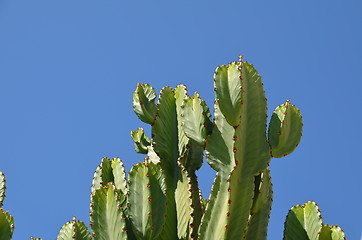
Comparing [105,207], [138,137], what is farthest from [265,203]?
[138,137]

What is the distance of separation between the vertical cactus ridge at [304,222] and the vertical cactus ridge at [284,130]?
536 mm

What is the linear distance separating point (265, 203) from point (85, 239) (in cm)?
147

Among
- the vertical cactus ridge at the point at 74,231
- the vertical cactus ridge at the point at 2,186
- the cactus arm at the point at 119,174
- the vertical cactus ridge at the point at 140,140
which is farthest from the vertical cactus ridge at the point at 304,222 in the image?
the vertical cactus ridge at the point at 2,186

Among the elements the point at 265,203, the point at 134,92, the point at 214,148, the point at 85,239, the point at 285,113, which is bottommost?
the point at 85,239

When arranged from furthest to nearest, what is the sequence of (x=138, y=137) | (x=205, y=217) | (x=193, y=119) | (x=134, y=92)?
1. (x=138, y=137)
2. (x=134, y=92)
3. (x=193, y=119)
4. (x=205, y=217)

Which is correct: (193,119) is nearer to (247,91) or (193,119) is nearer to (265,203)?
(247,91)

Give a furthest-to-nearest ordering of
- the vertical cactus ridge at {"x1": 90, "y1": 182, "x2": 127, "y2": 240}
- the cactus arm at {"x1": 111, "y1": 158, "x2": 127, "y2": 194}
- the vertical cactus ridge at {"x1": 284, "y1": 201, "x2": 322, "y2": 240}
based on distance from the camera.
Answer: the cactus arm at {"x1": 111, "y1": 158, "x2": 127, "y2": 194} < the vertical cactus ridge at {"x1": 284, "y1": 201, "x2": 322, "y2": 240} < the vertical cactus ridge at {"x1": 90, "y1": 182, "x2": 127, "y2": 240}

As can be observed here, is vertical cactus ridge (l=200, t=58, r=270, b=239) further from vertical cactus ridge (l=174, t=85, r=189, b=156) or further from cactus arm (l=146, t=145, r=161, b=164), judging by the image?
cactus arm (l=146, t=145, r=161, b=164)

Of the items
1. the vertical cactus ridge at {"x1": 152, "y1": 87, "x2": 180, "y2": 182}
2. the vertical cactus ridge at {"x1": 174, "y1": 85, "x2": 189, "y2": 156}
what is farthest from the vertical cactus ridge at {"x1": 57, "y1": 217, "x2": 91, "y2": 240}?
the vertical cactus ridge at {"x1": 174, "y1": 85, "x2": 189, "y2": 156}

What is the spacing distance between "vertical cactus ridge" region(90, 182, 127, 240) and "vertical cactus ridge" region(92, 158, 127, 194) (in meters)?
0.43

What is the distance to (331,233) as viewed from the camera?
4.24m

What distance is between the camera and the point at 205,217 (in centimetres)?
416

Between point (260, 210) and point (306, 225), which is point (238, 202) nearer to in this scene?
point (260, 210)

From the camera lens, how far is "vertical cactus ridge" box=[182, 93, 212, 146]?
440 cm
